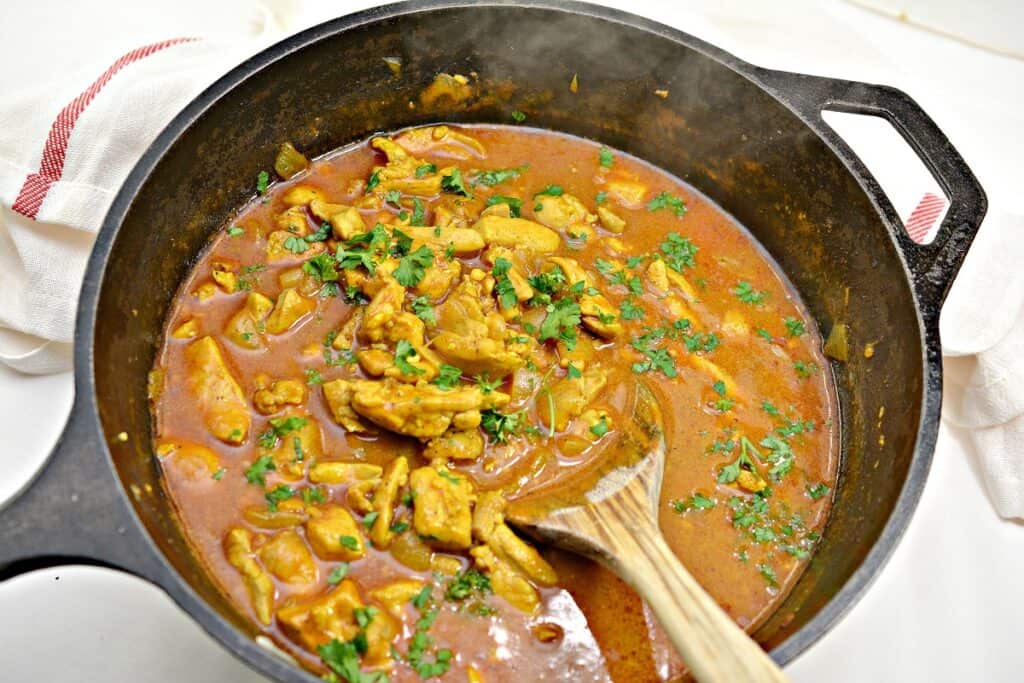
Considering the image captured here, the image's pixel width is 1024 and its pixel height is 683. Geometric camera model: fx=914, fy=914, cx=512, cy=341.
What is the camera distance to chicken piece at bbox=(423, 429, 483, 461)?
2.95 meters

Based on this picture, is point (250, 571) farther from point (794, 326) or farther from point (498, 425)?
point (794, 326)

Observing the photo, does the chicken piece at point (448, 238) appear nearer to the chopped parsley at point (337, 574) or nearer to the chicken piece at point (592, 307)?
the chicken piece at point (592, 307)

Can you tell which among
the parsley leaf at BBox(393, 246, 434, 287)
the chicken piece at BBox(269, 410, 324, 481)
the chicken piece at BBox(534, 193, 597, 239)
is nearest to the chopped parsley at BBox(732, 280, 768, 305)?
the chicken piece at BBox(534, 193, 597, 239)

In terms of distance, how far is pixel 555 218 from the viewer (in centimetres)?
359

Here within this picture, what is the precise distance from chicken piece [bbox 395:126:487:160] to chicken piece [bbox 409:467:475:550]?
156 centimetres

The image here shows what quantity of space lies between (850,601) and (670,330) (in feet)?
4.11

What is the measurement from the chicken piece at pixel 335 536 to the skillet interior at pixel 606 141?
0.31 m

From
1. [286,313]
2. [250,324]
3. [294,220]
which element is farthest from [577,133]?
[250,324]

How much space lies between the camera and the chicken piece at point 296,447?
2.91 meters

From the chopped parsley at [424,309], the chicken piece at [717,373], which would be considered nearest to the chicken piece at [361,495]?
the chopped parsley at [424,309]

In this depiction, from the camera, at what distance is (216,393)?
3039mm

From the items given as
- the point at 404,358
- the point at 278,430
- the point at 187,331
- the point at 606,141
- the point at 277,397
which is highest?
the point at 606,141

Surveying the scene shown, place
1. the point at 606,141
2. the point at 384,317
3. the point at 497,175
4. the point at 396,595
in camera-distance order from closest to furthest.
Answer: the point at 396,595, the point at 384,317, the point at 497,175, the point at 606,141

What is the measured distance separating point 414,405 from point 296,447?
0.41m
